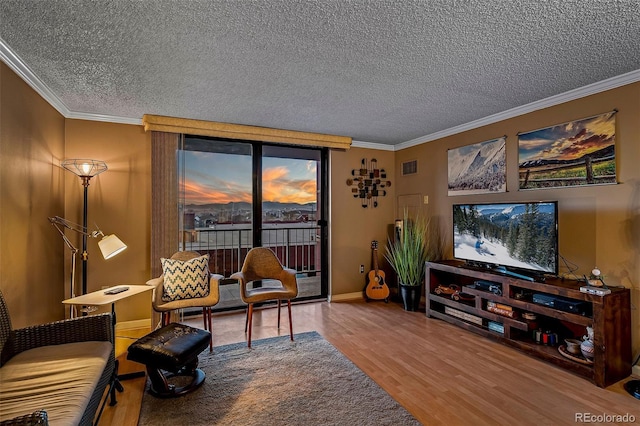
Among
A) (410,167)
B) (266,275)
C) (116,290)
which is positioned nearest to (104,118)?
(116,290)

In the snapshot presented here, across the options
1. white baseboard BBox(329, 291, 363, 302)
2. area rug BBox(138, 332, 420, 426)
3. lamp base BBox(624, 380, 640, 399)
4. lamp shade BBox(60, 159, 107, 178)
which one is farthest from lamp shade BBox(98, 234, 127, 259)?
lamp base BBox(624, 380, 640, 399)

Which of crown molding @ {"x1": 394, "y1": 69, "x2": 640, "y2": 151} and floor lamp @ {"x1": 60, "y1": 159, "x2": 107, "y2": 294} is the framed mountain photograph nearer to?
crown molding @ {"x1": 394, "y1": 69, "x2": 640, "y2": 151}

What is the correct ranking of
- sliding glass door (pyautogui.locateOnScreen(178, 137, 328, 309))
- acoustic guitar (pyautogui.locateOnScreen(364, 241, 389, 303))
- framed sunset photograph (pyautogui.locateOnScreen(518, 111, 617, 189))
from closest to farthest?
1. framed sunset photograph (pyautogui.locateOnScreen(518, 111, 617, 189))
2. sliding glass door (pyautogui.locateOnScreen(178, 137, 328, 309))
3. acoustic guitar (pyautogui.locateOnScreen(364, 241, 389, 303))

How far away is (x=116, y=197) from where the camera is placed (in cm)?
364

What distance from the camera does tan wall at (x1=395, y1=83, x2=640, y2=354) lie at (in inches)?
101

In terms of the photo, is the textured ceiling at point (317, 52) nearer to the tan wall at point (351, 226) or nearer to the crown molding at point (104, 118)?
the crown molding at point (104, 118)

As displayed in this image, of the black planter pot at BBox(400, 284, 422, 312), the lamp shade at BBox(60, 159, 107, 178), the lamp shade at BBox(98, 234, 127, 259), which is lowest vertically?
the black planter pot at BBox(400, 284, 422, 312)

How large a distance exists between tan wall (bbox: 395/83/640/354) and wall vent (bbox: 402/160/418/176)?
1.36 metres

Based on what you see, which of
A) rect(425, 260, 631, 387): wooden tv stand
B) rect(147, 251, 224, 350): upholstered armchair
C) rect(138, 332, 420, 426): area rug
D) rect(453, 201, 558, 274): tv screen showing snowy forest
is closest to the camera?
rect(138, 332, 420, 426): area rug

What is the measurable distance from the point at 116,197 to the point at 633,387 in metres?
5.01

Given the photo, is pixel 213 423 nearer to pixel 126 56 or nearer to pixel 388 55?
pixel 126 56

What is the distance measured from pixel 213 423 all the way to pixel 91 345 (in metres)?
0.91

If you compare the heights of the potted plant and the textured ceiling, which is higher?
the textured ceiling

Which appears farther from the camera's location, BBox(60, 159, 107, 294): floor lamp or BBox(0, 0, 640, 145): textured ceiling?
BBox(60, 159, 107, 294): floor lamp
